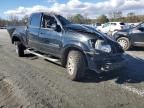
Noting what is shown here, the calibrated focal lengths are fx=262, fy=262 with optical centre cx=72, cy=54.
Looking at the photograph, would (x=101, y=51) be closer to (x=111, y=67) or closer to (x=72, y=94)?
(x=111, y=67)

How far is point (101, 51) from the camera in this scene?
6801 millimetres

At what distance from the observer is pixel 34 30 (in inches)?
367

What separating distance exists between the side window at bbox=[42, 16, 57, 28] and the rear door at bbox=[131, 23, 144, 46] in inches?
209

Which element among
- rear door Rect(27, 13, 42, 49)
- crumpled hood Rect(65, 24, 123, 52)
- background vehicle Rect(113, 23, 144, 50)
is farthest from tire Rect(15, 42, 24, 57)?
background vehicle Rect(113, 23, 144, 50)

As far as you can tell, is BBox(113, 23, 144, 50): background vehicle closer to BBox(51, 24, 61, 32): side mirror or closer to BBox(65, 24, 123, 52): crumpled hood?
BBox(65, 24, 123, 52): crumpled hood

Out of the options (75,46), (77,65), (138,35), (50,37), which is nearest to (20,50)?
(50,37)

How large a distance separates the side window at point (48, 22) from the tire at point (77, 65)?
1.64 metres

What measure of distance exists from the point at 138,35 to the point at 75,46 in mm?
6212

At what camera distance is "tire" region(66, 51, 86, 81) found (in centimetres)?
693

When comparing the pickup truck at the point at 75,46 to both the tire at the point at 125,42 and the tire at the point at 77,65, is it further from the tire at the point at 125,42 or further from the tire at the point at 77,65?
the tire at the point at 125,42

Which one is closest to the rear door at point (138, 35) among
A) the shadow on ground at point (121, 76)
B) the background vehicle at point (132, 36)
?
the background vehicle at point (132, 36)

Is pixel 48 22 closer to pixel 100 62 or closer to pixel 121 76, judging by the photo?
pixel 100 62

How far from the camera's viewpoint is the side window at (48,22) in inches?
333

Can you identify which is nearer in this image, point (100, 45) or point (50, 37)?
point (100, 45)
